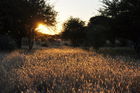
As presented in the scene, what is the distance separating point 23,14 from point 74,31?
21.8 meters

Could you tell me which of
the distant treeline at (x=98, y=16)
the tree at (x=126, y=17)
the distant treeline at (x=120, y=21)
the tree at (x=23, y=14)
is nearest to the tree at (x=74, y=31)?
the distant treeline at (x=98, y=16)

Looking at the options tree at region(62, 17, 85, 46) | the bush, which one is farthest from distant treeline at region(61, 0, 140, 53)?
tree at region(62, 17, 85, 46)

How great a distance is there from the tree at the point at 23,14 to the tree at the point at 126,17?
8.35m

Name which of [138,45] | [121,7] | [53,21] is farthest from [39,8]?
[138,45]

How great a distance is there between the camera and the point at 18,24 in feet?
89.3

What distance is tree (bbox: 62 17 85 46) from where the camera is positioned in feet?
152

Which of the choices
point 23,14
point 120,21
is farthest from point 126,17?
point 23,14

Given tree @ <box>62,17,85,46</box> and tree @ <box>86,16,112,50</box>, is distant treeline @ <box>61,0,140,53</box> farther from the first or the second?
tree @ <box>62,17,85,46</box>

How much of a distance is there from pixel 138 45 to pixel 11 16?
49.2 ft

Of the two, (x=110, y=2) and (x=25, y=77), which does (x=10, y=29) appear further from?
(x=25, y=77)

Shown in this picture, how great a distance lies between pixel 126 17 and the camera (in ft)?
67.5

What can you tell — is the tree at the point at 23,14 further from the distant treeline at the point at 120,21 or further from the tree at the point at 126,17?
the tree at the point at 126,17

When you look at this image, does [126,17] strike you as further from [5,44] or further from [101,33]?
[5,44]

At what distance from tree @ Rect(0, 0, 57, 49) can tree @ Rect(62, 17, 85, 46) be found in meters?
18.4
